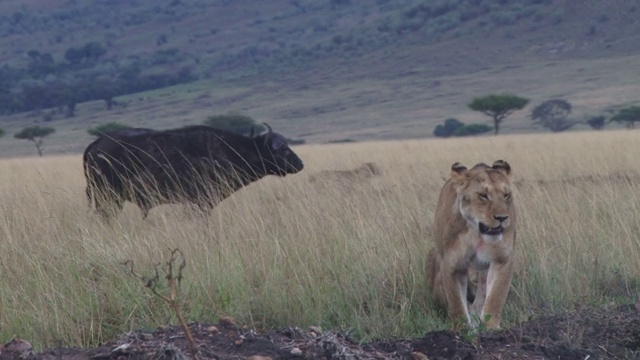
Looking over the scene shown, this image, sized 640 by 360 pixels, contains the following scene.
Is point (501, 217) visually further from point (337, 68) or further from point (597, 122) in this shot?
point (337, 68)

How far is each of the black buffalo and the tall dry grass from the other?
1.65 m

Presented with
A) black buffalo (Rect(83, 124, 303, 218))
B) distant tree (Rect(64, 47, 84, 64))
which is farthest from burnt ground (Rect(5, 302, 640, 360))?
distant tree (Rect(64, 47, 84, 64))

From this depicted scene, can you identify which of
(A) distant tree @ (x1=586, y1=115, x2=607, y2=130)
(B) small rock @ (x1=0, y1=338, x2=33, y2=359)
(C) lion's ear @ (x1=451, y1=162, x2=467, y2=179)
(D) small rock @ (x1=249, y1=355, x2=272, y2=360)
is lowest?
(A) distant tree @ (x1=586, y1=115, x2=607, y2=130)

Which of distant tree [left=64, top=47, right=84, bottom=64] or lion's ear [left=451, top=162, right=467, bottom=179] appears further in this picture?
distant tree [left=64, top=47, right=84, bottom=64]

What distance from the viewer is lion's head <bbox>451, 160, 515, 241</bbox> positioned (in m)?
6.61

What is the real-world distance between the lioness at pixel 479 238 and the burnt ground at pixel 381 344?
294mm

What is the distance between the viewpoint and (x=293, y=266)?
25.9 ft

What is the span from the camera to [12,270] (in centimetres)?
777

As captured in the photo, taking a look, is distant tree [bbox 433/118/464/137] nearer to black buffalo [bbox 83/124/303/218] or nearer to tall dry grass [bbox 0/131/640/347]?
black buffalo [bbox 83/124/303/218]

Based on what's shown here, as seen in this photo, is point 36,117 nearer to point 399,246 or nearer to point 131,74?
point 131,74

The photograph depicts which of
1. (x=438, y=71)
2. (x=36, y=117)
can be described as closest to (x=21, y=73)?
(x=36, y=117)

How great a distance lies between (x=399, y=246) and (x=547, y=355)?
8.86ft

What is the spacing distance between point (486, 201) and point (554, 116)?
181 feet

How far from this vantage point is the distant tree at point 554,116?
59.7 meters
